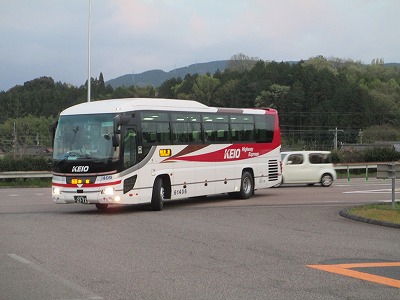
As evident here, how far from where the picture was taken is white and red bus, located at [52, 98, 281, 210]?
66.0ft

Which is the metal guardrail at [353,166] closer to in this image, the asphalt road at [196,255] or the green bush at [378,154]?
the green bush at [378,154]

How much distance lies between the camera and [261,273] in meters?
10.2

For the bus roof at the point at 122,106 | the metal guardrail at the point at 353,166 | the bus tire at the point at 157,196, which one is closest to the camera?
the bus roof at the point at 122,106

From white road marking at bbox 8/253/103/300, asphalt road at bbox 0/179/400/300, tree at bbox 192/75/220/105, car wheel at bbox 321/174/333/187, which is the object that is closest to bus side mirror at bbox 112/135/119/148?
asphalt road at bbox 0/179/400/300

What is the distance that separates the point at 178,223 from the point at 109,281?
8.28 metres

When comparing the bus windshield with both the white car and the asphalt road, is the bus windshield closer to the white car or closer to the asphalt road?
the asphalt road

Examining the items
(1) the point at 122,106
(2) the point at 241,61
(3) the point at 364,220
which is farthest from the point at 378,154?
(2) the point at 241,61

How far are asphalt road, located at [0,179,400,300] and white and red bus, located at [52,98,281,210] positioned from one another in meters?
0.85

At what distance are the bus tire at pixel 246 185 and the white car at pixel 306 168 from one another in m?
8.00

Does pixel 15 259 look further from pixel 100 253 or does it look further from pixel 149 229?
pixel 149 229

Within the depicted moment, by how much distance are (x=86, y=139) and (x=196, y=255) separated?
924 centimetres

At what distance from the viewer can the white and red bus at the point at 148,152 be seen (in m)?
20.1

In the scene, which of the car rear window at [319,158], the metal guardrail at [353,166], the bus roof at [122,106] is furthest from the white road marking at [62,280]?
the metal guardrail at [353,166]

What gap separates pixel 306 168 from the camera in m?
35.0
